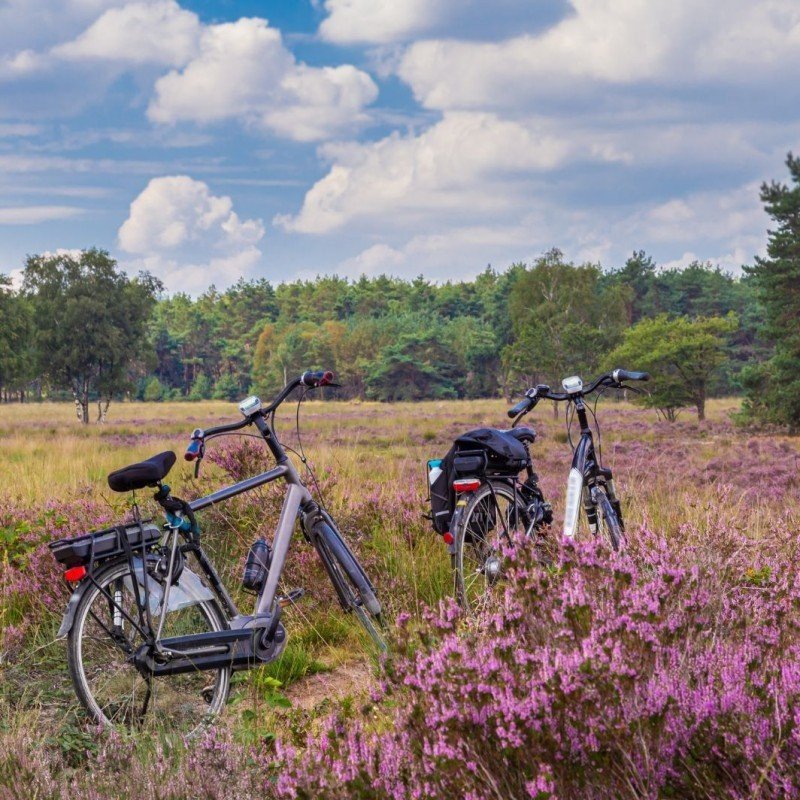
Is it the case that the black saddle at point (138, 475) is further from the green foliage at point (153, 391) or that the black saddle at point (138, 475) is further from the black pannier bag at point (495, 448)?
the green foliage at point (153, 391)

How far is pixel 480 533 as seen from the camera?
206 inches

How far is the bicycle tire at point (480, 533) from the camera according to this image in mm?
→ 4938

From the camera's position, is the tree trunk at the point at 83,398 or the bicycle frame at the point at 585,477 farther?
the tree trunk at the point at 83,398

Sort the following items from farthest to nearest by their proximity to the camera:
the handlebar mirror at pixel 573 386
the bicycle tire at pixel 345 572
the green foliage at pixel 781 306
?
the green foliage at pixel 781 306 → the handlebar mirror at pixel 573 386 → the bicycle tire at pixel 345 572

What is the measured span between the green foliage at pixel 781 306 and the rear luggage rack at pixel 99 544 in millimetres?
28299

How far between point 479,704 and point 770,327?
30854 millimetres

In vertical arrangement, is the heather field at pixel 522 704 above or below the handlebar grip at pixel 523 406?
below

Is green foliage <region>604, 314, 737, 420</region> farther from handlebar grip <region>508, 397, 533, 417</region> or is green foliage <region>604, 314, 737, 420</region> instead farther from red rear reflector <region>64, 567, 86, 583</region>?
red rear reflector <region>64, 567, 86, 583</region>

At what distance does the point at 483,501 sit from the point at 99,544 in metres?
2.35

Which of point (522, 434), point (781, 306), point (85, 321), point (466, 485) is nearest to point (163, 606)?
point (466, 485)

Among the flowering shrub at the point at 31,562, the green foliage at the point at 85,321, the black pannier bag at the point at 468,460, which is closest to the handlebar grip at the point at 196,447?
the black pannier bag at the point at 468,460

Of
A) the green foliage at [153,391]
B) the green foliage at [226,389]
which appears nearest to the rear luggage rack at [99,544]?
the green foliage at [153,391]

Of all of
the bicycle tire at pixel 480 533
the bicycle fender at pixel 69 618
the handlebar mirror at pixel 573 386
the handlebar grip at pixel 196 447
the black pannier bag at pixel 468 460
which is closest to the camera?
the bicycle fender at pixel 69 618

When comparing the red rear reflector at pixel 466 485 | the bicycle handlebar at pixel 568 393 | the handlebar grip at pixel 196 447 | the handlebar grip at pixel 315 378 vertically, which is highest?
the handlebar grip at pixel 315 378
